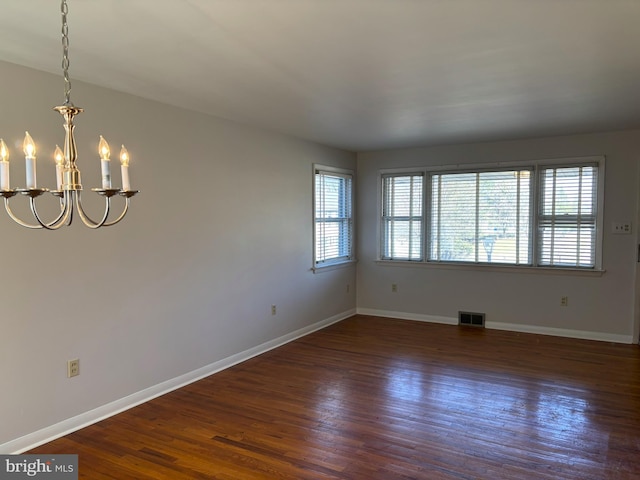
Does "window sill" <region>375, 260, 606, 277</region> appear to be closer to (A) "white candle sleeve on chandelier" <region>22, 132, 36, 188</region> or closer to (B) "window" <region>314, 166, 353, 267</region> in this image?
(B) "window" <region>314, 166, 353, 267</region>

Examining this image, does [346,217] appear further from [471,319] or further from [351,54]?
[351,54]

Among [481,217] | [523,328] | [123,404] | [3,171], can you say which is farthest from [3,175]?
[523,328]

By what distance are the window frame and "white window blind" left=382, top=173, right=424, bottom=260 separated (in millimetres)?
428

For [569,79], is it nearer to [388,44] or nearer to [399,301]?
[388,44]

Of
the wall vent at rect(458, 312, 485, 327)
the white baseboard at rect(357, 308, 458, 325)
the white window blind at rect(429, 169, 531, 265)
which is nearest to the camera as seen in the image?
the white window blind at rect(429, 169, 531, 265)

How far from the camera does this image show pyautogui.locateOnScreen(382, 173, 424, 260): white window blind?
20.3ft

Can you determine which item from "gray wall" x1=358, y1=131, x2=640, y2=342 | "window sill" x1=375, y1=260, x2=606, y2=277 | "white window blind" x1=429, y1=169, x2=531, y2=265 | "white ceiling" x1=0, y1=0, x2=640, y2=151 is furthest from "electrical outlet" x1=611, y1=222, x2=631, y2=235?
"white ceiling" x1=0, y1=0, x2=640, y2=151

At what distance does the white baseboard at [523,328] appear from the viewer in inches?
203

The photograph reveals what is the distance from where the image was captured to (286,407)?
11.2ft

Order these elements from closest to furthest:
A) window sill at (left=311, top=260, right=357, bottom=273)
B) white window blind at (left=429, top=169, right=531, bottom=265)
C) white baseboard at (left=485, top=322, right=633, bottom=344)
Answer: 1. white baseboard at (left=485, top=322, right=633, bottom=344)
2. white window blind at (left=429, top=169, right=531, bottom=265)
3. window sill at (left=311, top=260, right=357, bottom=273)

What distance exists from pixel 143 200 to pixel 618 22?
310cm

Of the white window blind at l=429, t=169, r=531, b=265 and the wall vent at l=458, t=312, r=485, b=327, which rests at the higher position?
the white window blind at l=429, t=169, r=531, b=265

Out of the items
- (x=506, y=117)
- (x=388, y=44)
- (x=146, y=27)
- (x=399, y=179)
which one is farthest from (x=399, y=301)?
(x=146, y=27)

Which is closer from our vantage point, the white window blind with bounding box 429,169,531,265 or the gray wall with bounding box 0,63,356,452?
the gray wall with bounding box 0,63,356,452
